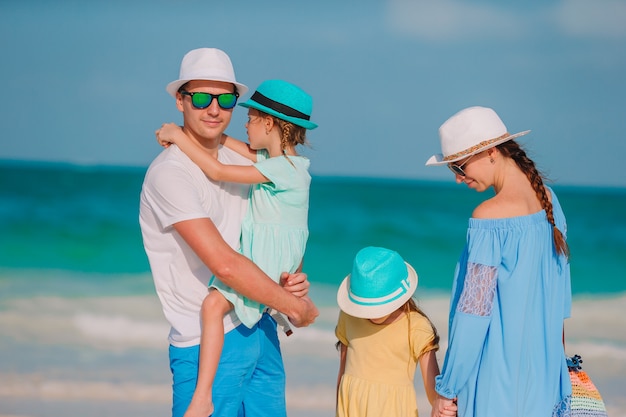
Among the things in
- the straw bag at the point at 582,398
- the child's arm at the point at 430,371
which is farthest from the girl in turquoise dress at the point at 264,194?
the straw bag at the point at 582,398

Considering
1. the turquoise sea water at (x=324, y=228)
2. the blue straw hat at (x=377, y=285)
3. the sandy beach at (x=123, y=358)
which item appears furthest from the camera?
the turquoise sea water at (x=324, y=228)

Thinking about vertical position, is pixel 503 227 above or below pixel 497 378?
above

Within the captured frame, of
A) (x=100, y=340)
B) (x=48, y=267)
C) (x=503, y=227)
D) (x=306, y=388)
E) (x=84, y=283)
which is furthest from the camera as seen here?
(x=48, y=267)

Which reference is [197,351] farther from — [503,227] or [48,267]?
[48,267]

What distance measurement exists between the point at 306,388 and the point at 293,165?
3.15 m

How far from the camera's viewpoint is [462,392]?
2615mm

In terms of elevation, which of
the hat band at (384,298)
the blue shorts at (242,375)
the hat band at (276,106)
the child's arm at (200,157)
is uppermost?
the hat band at (276,106)

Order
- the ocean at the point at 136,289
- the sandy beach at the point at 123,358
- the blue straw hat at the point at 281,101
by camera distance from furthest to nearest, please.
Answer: the ocean at the point at 136,289 → the sandy beach at the point at 123,358 → the blue straw hat at the point at 281,101

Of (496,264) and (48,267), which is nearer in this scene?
(496,264)

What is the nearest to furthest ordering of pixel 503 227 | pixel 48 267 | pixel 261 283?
pixel 503 227 < pixel 261 283 < pixel 48 267

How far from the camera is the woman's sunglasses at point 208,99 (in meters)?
2.83

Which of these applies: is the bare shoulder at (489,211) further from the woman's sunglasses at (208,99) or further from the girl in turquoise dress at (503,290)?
the woman's sunglasses at (208,99)

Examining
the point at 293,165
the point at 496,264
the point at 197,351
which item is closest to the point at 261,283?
the point at 197,351

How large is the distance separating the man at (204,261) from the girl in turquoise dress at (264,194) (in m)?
0.06
